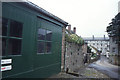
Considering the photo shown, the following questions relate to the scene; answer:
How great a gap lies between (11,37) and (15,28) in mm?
437

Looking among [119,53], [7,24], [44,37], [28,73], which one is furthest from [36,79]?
[119,53]

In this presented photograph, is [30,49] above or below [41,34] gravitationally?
below

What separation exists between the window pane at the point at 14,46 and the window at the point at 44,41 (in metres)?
1.19

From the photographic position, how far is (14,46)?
12.6 ft

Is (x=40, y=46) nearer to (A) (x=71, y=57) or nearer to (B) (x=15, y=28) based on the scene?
(B) (x=15, y=28)

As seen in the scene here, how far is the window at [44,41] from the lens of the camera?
5.02 meters

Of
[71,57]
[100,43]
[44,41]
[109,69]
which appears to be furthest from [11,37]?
[100,43]

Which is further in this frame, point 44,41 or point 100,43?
point 100,43

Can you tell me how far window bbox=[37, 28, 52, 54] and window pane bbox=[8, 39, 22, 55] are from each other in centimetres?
119

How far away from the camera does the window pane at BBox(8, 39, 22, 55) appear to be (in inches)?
144

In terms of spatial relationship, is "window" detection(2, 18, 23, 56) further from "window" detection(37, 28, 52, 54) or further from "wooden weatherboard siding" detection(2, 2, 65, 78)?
"window" detection(37, 28, 52, 54)

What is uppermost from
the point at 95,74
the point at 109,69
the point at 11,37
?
the point at 11,37

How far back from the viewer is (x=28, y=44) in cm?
428

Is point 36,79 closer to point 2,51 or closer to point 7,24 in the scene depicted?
point 2,51
